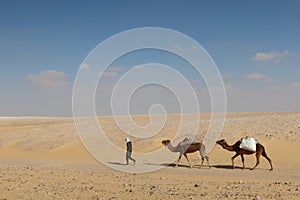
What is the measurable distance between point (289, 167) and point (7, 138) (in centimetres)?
2887

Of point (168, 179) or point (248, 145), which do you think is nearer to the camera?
point (168, 179)

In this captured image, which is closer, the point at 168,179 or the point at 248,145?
the point at 168,179

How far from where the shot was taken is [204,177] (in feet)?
61.6

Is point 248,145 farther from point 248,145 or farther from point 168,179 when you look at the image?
point 168,179

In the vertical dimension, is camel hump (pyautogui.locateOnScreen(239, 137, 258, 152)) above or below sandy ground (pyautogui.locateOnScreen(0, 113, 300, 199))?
above

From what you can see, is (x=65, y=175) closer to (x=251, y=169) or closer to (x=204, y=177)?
(x=204, y=177)

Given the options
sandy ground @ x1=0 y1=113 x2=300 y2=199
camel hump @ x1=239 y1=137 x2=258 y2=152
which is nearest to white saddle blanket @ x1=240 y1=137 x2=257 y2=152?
camel hump @ x1=239 y1=137 x2=258 y2=152

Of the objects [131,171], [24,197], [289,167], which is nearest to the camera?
[24,197]

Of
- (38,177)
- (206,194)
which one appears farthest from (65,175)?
(206,194)

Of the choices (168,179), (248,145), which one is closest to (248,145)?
(248,145)

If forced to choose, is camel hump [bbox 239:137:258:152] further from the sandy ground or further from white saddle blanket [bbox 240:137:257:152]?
the sandy ground

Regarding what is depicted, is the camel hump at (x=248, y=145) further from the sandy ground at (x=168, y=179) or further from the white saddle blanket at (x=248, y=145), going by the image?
the sandy ground at (x=168, y=179)

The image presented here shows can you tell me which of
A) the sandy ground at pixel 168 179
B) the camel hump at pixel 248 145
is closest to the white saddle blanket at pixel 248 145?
the camel hump at pixel 248 145

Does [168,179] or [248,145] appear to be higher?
[248,145]
